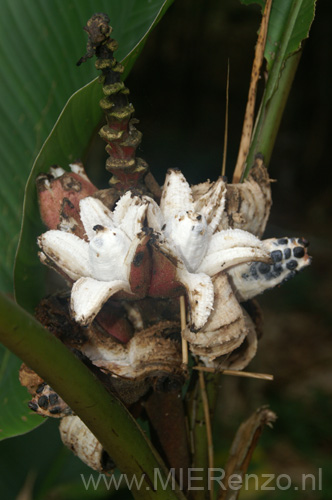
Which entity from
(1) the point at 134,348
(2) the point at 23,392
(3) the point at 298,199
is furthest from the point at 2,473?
(3) the point at 298,199

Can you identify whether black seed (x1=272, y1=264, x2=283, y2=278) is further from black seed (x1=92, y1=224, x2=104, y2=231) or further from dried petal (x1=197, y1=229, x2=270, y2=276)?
black seed (x1=92, y1=224, x2=104, y2=231)

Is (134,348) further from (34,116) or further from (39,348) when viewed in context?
(34,116)

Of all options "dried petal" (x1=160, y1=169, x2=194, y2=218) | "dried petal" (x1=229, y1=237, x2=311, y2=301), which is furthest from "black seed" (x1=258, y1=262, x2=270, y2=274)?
"dried petal" (x1=160, y1=169, x2=194, y2=218)

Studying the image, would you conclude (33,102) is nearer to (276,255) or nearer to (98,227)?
(98,227)

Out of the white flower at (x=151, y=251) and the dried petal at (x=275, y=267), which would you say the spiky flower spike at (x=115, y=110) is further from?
the dried petal at (x=275, y=267)

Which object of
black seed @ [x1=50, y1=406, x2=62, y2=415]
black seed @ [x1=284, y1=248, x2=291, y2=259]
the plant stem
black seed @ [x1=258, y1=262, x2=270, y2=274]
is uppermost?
the plant stem
